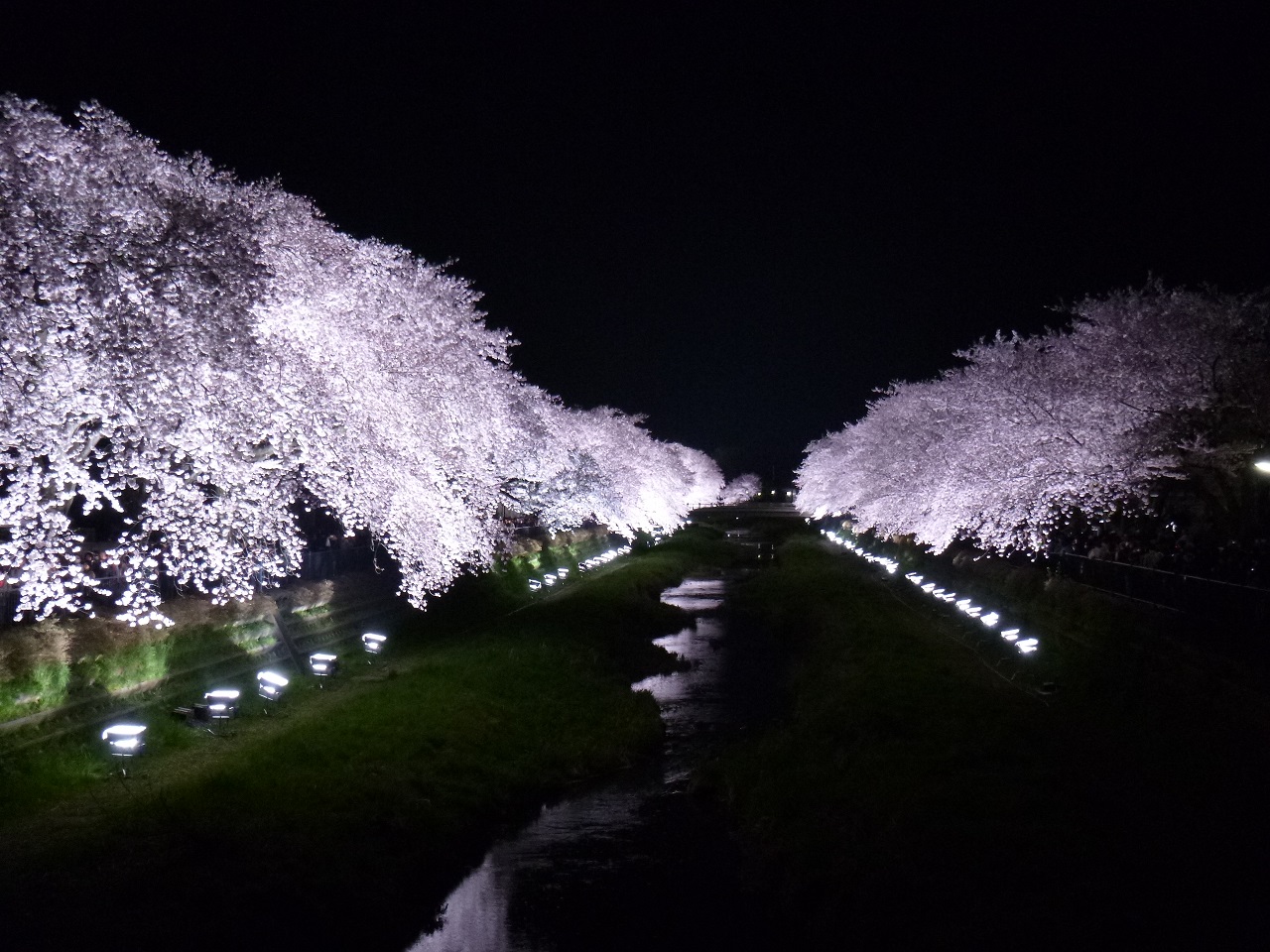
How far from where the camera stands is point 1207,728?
13992mm

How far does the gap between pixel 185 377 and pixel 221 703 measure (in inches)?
224

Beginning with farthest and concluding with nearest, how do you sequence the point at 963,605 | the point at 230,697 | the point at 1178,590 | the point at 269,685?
the point at 963,605
the point at 1178,590
the point at 269,685
the point at 230,697

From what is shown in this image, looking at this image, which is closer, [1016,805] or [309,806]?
[1016,805]

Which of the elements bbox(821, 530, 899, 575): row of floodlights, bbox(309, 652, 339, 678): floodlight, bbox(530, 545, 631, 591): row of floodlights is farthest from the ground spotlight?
bbox(821, 530, 899, 575): row of floodlights

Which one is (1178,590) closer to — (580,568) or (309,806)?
(309,806)

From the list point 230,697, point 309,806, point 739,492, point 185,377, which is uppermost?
point 739,492

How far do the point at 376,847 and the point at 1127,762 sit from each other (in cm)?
999

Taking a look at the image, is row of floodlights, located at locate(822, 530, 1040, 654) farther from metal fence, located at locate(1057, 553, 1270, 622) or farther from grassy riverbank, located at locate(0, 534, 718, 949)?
grassy riverbank, located at locate(0, 534, 718, 949)

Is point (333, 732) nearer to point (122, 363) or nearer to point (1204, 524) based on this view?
point (122, 363)

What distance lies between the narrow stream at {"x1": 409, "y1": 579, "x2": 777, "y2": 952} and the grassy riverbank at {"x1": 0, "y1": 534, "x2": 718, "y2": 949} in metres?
0.57

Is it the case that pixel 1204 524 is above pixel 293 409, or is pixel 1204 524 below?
below

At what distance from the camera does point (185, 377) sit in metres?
12.0

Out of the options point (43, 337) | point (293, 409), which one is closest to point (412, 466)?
point (293, 409)

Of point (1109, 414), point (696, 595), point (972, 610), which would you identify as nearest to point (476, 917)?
point (1109, 414)
